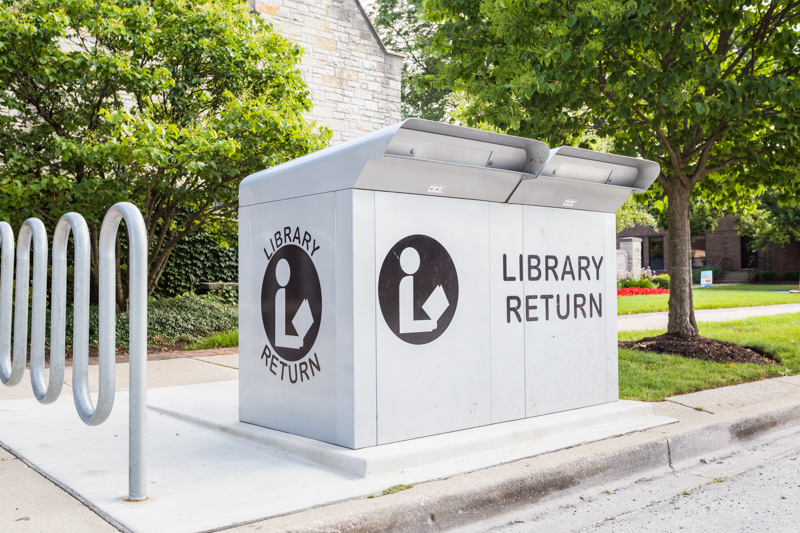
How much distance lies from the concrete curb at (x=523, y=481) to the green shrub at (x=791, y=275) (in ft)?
123

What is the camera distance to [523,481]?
11.8ft

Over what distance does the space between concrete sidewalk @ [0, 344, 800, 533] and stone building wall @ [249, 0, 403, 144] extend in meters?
13.5

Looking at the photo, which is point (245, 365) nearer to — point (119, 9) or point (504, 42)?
point (504, 42)

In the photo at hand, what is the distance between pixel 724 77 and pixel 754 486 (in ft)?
20.6

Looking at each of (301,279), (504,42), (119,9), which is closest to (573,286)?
(301,279)

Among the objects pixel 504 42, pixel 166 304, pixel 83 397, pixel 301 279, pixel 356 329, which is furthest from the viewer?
pixel 166 304

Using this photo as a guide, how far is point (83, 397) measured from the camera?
340cm

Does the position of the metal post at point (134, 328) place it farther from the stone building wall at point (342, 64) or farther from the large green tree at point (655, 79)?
the stone building wall at point (342, 64)

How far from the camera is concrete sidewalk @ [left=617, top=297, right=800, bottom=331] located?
40.5 feet

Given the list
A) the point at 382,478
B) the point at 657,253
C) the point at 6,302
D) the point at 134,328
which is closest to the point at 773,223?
the point at 657,253

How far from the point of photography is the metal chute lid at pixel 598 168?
4547 mm

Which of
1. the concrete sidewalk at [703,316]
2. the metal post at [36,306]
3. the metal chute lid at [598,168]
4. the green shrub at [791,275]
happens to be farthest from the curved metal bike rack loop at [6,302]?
the green shrub at [791,275]

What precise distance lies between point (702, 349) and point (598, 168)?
14.7 ft

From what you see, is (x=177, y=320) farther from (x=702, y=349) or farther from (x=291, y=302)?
(x=702, y=349)
